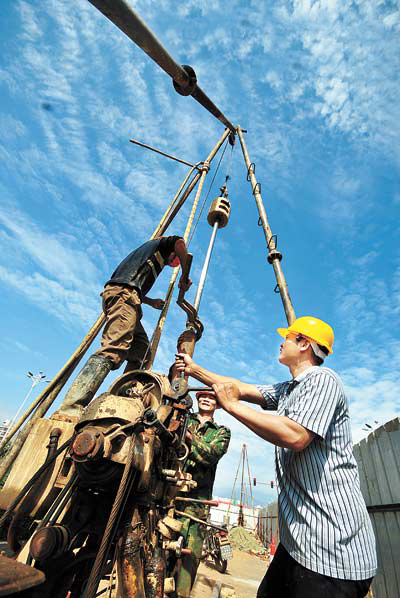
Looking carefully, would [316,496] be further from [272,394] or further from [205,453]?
[205,453]

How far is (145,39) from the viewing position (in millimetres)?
1643

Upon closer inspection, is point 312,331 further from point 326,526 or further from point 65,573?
point 65,573

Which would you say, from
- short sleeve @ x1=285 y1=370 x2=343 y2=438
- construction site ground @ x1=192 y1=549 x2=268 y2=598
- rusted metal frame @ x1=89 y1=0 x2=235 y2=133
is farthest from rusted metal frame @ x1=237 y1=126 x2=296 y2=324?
construction site ground @ x1=192 y1=549 x2=268 y2=598

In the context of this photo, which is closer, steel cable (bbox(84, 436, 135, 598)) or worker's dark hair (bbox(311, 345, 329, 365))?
steel cable (bbox(84, 436, 135, 598))

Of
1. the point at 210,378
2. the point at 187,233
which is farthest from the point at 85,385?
the point at 187,233

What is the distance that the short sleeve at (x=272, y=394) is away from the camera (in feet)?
7.86

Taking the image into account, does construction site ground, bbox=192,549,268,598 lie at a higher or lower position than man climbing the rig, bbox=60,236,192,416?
lower

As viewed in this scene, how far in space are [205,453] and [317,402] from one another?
2.44 meters

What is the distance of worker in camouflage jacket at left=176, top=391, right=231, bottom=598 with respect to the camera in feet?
11.1

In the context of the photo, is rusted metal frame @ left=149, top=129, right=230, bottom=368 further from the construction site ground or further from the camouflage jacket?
the construction site ground

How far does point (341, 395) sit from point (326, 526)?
0.63 m

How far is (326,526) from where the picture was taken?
1475 mm

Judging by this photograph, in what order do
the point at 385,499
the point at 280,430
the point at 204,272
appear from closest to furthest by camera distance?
1. the point at 280,430
2. the point at 385,499
3. the point at 204,272

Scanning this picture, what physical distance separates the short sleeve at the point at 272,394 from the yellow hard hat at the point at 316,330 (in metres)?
0.54
